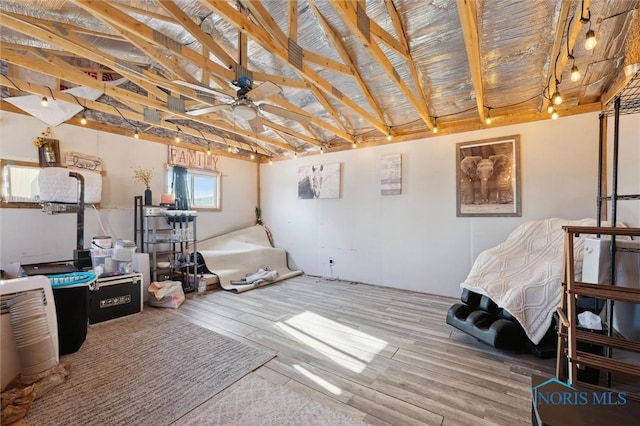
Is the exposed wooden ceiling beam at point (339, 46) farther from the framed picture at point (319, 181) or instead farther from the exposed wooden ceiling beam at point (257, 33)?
the framed picture at point (319, 181)

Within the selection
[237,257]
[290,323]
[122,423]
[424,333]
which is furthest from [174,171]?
[424,333]

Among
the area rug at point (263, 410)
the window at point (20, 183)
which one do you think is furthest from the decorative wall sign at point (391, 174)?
the window at point (20, 183)

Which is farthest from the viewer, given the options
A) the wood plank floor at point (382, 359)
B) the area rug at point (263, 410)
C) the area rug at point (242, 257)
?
the area rug at point (242, 257)

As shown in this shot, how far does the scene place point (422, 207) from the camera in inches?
195

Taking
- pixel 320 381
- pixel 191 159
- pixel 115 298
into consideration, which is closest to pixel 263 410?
pixel 320 381

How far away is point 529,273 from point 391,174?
2.83 metres

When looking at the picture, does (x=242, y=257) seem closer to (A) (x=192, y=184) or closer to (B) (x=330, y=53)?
(A) (x=192, y=184)

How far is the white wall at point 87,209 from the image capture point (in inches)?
149

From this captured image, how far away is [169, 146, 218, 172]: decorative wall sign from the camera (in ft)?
18.4

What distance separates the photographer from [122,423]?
6.05 ft

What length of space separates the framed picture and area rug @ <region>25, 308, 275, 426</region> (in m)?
3.74

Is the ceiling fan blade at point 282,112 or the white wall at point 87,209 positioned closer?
the ceiling fan blade at point 282,112

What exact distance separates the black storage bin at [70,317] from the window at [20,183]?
7.40 feet

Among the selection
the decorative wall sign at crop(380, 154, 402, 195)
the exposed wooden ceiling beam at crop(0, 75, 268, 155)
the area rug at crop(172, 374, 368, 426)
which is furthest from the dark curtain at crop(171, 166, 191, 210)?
the area rug at crop(172, 374, 368, 426)
